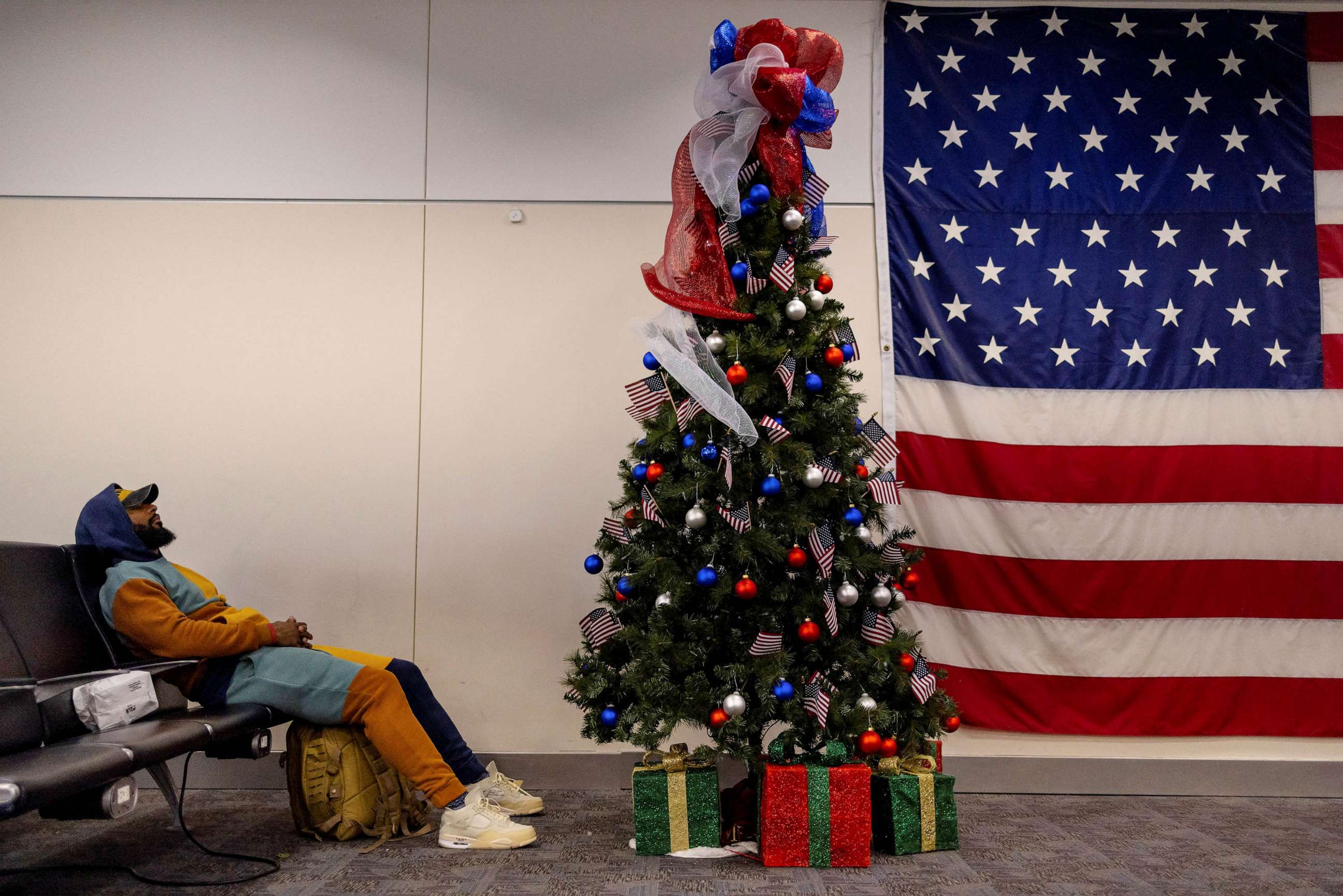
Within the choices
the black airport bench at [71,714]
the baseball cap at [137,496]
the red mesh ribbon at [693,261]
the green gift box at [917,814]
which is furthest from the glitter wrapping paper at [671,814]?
the baseball cap at [137,496]

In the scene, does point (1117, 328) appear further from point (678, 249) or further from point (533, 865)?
point (533, 865)

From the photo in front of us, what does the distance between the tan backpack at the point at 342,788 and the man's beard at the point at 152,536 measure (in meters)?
0.72

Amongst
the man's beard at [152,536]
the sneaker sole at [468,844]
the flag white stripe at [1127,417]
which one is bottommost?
the sneaker sole at [468,844]

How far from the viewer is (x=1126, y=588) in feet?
11.6

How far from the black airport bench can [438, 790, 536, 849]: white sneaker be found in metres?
0.61

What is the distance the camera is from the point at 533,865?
8.30 feet

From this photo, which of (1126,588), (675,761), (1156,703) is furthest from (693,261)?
(1156,703)

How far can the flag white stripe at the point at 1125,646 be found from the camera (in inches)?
138

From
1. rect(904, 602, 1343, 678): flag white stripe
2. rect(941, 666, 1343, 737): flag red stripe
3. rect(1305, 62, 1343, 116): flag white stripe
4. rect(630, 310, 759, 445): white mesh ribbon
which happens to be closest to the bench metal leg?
rect(630, 310, 759, 445): white mesh ribbon

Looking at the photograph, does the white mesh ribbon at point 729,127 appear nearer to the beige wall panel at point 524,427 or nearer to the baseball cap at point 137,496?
the beige wall panel at point 524,427

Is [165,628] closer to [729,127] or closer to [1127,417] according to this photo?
[729,127]

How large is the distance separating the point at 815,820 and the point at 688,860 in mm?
389

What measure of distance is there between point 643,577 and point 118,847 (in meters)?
1.76

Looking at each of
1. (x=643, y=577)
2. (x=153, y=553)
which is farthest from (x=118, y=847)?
(x=643, y=577)
